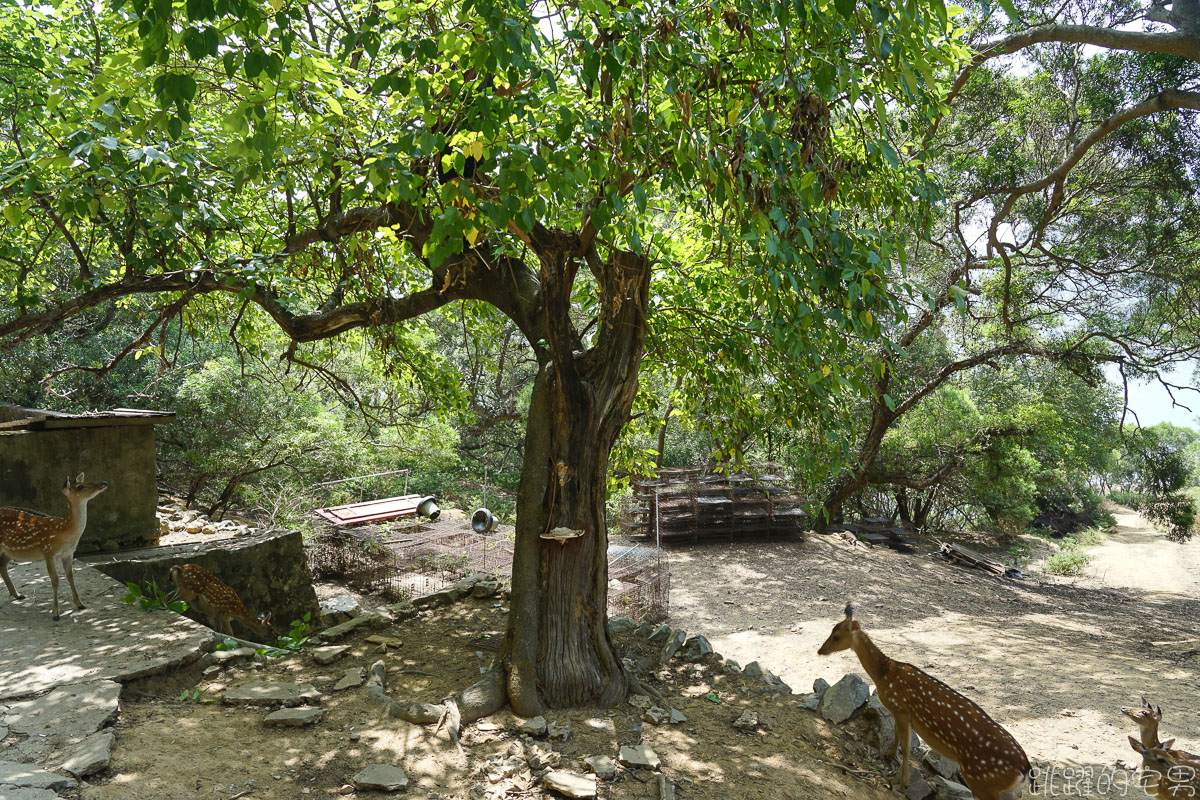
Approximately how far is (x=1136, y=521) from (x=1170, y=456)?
1543 cm

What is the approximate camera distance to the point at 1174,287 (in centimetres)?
993

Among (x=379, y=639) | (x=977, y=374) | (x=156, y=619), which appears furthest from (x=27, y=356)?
(x=977, y=374)

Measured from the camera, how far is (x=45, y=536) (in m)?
5.11

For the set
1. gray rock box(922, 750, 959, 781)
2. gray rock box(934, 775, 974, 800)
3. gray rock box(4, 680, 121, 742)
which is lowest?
gray rock box(934, 775, 974, 800)

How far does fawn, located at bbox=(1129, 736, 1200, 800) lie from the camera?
3.60 meters

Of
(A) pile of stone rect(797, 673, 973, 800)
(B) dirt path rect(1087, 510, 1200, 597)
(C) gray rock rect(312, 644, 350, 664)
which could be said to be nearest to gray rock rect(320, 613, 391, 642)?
(C) gray rock rect(312, 644, 350, 664)

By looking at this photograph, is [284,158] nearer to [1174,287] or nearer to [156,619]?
[156,619]

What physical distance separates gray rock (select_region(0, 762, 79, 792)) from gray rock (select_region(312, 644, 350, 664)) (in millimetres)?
2124

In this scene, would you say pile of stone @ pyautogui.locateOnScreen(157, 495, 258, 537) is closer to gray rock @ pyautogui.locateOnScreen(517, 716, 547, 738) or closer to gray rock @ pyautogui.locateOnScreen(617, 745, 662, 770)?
gray rock @ pyautogui.locateOnScreen(517, 716, 547, 738)

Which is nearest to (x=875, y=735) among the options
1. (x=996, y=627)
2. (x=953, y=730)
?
(x=953, y=730)

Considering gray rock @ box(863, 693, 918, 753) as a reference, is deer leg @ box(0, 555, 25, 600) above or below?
above

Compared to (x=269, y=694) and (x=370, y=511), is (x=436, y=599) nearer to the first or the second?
(x=269, y=694)

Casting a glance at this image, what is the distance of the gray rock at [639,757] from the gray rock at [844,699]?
157 cm

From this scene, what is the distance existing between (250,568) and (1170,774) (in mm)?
7453
